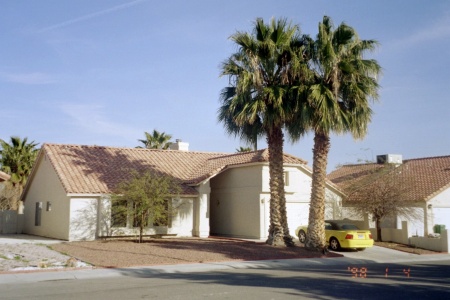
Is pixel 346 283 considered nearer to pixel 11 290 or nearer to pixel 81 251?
pixel 11 290

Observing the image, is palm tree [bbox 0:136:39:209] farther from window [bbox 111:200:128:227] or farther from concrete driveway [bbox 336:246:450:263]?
concrete driveway [bbox 336:246:450:263]

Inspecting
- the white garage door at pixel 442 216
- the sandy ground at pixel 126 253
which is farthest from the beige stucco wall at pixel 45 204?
the white garage door at pixel 442 216

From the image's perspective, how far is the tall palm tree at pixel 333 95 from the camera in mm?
21203

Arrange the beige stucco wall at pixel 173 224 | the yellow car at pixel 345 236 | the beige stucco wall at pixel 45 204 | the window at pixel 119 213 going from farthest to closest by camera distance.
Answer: the beige stucco wall at pixel 45 204 → the beige stucco wall at pixel 173 224 → the window at pixel 119 213 → the yellow car at pixel 345 236

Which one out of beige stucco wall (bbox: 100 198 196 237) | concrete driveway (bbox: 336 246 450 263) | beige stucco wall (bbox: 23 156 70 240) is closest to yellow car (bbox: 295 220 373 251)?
concrete driveway (bbox: 336 246 450 263)

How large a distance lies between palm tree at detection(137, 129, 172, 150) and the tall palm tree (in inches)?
1095

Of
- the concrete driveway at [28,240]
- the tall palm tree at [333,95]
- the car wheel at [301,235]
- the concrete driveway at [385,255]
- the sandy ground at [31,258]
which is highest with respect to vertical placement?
the tall palm tree at [333,95]

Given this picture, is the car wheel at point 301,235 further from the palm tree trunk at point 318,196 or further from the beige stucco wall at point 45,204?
the beige stucco wall at point 45,204

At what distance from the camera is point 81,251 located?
2045 centimetres

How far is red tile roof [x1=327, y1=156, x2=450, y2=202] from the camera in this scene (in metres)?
28.9

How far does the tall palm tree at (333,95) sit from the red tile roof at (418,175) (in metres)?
8.29

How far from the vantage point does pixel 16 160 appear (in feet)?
134

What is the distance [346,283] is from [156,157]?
20483 mm

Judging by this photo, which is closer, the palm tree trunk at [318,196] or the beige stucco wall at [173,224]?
the palm tree trunk at [318,196]
